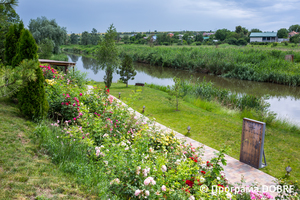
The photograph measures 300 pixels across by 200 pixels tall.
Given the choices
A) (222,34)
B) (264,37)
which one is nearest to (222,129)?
(222,34)

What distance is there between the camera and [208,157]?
6191 mm

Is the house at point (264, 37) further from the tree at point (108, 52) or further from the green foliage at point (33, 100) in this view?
the green foliage at point (33, 100)

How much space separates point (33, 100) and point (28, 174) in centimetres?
284

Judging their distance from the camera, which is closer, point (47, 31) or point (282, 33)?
point (47, 31)

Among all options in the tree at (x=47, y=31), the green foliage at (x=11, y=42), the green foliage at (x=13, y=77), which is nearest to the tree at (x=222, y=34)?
the tree at (x=47, y=31)

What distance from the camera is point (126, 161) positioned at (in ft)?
10.9

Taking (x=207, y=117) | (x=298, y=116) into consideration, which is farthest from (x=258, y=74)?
(x=207, y=117)

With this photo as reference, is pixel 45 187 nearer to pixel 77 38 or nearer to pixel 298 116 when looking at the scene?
pixel 298 116

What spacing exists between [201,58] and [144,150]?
32682 millimetres

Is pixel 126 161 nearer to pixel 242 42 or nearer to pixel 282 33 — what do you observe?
pixel 242 42

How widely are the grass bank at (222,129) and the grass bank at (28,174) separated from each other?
263 centimetres

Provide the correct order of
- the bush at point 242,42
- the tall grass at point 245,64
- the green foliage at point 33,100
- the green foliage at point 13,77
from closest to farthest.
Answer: the green foliage at point 13,77 → the green foliage at point 33,100 → the tall grass at point 245,64 → the bush at point 242,42

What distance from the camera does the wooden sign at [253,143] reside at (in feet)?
19.1

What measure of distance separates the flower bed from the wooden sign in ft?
6.84
